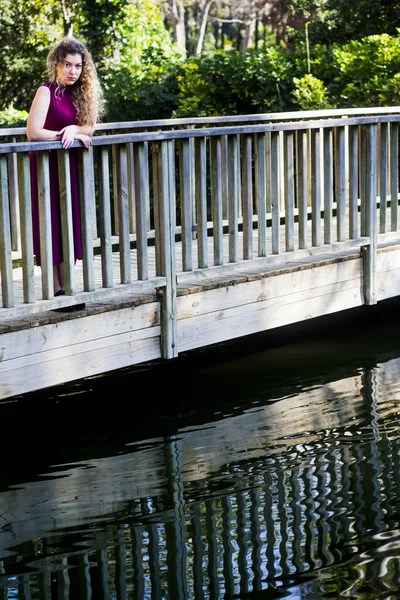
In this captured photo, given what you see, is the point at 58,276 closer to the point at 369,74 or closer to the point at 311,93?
the point at 311,93

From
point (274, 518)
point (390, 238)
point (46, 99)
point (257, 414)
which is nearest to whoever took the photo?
point (274, 518)

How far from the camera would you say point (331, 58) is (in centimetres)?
1490

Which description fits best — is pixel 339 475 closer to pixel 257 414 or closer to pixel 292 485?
pixel 292 485

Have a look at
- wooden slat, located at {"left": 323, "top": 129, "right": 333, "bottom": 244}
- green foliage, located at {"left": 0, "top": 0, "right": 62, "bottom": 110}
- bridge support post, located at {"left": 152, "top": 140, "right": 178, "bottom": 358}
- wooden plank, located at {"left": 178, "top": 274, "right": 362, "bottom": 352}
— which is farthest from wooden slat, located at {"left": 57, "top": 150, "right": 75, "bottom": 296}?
green foliage, located at {"left": 0, "top": 0, "right": 62, "bottom": 110}

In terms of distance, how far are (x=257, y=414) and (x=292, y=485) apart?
1440 mm

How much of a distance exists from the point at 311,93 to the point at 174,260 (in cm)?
809

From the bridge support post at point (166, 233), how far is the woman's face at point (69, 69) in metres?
0.70

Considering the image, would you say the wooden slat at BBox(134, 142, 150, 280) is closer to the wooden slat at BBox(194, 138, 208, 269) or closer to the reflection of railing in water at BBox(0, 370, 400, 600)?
the wooden slat at BBox(194, 138, 208, 269)

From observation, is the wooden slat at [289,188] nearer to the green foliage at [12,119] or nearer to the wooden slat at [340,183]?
the wooden slat at [340,183]


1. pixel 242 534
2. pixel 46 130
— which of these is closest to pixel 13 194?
pixel 46 130

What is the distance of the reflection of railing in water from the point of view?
4.38 meters

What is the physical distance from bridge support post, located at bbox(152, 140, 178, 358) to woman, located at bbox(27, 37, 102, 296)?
1.72 ft

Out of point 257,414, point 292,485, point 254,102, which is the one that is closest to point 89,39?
point 254,102

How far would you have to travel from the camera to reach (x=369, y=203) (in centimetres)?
790
